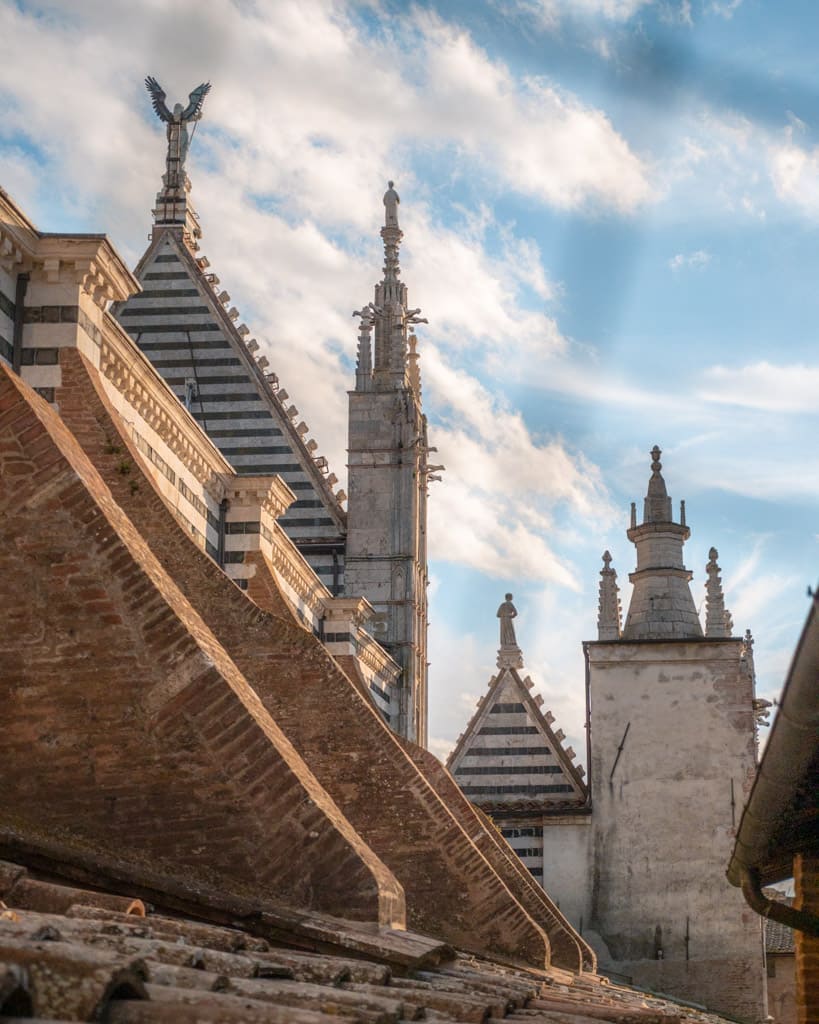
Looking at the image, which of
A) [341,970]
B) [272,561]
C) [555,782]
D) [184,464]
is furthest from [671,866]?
[341,970]

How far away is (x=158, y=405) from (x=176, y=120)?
664 inches

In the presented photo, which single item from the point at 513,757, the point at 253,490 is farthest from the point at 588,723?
the point at 253,490

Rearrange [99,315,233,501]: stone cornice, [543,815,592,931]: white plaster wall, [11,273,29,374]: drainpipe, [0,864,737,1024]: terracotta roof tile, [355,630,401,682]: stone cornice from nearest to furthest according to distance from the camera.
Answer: [0,864,737,1024]: terracotta roof tile → [11,273,29,374]: drainpipe → [99,315,233,501]: stone cornice → [355,630,401,682]: stone cornice → [543,815,592,931]: white plaster wall

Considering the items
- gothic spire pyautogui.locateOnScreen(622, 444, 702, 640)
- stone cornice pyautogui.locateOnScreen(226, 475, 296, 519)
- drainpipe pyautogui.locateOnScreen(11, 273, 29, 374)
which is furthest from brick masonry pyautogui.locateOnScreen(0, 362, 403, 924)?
gothic spire pyautogui.locateOnScreen(622, 444, 702, 640)

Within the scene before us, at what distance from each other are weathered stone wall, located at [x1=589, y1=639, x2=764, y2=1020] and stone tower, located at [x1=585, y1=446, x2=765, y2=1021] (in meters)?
0.02

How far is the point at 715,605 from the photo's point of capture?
35094 mm

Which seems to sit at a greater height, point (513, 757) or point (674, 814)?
point (513, 757)

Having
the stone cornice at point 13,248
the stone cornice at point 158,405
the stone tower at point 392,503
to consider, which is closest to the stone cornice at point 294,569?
the stone cornice at point 158,405

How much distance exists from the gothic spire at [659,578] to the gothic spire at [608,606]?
27cm

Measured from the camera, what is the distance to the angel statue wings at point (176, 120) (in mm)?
32656

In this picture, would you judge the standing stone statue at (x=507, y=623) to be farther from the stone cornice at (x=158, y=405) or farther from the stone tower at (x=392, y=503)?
the stone cornice at (x=158, y=405)

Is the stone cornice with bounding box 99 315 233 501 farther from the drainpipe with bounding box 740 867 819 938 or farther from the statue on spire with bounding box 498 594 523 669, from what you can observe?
the statue on spire with bounding box 498 594 523 669

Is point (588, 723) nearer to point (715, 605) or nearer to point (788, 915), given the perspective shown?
point (715, 605)

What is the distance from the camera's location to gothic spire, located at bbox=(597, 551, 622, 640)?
31.7 meters
